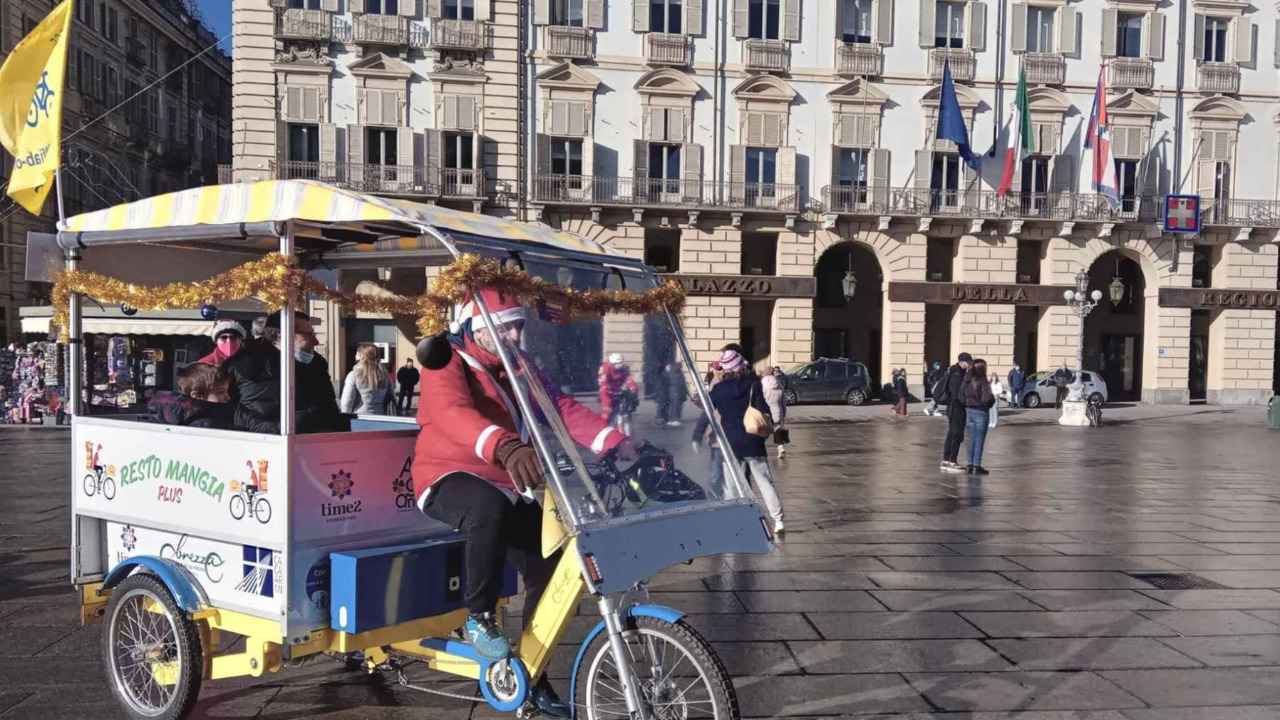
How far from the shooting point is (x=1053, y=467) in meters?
16.7

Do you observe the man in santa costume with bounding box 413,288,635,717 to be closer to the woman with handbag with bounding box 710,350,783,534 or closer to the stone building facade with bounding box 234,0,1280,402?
the woman with handbag with bounding box 710,350,783,534

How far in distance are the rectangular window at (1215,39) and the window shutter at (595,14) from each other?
20.8m

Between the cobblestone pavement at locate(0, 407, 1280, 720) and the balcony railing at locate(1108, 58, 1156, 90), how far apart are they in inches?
984

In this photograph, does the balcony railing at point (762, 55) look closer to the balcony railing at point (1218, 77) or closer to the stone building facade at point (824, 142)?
the stone building facade at point (824, 142)

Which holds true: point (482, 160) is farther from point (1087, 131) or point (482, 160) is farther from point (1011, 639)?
point (1011, 639)

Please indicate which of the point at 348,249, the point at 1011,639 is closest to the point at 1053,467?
the point at 1011,639

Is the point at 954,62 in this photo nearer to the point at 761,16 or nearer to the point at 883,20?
the point at 883,20

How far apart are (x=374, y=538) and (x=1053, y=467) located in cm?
1445

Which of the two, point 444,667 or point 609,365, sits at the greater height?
point 609,365

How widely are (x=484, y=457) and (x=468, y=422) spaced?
0.18m

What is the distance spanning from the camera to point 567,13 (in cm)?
3231

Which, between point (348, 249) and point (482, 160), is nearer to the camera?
point (348, 249)

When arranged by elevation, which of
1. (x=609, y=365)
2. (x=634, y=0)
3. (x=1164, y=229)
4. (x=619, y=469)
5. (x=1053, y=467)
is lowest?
(x=1053, y=467)

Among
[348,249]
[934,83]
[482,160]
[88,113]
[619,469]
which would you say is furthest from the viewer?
[88,113]
